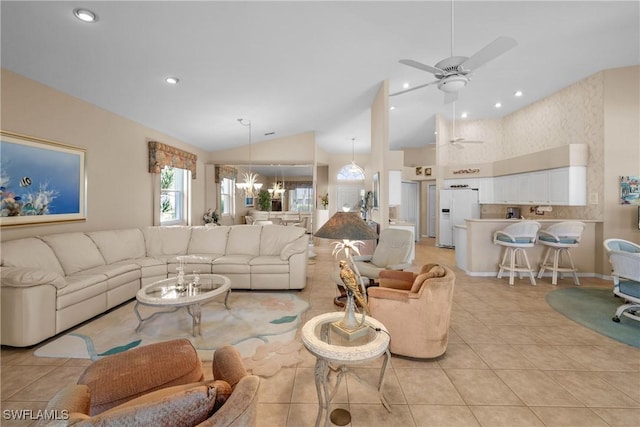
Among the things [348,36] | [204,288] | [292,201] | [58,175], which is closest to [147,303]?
[204,288]

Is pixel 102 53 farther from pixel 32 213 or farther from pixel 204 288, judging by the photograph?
pixel 204 288

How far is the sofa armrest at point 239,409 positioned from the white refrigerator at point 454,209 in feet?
24.8

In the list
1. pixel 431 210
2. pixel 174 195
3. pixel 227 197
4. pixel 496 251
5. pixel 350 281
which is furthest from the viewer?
pixel 431 210

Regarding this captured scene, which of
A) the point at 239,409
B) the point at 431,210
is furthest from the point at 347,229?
the point at 431,210

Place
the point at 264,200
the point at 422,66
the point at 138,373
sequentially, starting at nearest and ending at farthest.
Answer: the point at 138,373 → the point at 422,66 → the point at 264,200

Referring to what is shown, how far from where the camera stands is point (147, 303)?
8.57ft

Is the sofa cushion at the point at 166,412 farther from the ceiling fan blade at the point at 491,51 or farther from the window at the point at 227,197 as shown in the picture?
the window at the point at 227,197

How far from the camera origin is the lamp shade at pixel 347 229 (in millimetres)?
1659

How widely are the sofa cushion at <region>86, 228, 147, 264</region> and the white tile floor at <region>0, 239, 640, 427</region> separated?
1548 mm

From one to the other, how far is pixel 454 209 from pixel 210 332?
720 cm

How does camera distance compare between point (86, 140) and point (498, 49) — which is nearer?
point (498, 49)

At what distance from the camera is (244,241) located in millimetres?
4672

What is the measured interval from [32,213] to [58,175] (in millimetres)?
583

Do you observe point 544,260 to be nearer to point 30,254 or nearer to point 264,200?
point 30,254
